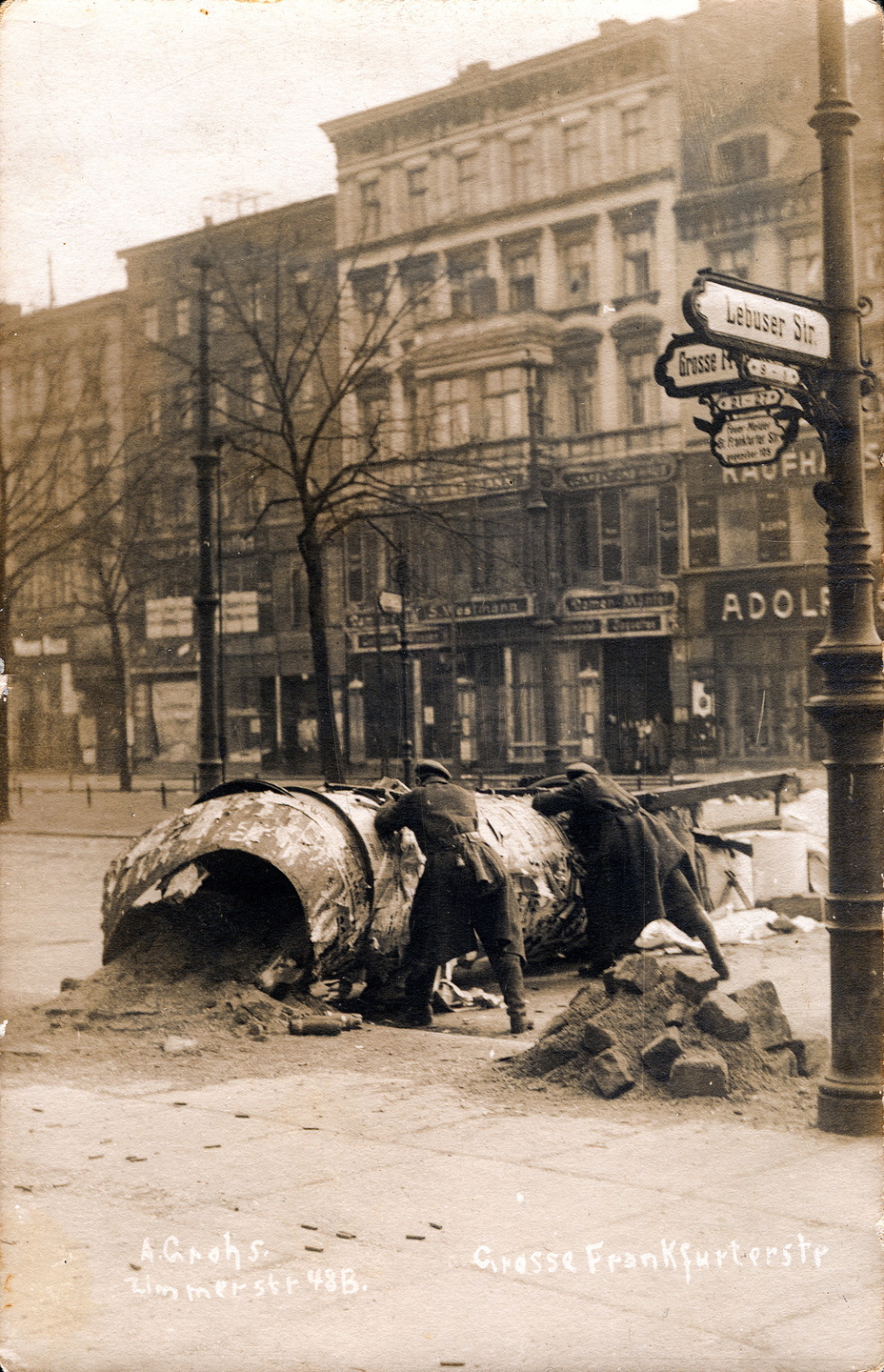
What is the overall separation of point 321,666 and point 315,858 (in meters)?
6.70

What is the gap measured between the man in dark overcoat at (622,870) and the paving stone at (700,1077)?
110 inches

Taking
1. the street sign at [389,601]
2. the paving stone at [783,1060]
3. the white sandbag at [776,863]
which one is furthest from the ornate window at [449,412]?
the paving stone at [783,1060]

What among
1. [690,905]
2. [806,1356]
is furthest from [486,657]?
[806,1356]

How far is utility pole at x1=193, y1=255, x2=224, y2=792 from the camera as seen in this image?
11258 mm

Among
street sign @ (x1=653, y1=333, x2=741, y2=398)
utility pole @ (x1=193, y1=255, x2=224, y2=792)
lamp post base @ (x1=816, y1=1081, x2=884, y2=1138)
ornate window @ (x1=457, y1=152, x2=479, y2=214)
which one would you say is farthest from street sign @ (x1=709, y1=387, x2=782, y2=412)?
utility pole @ (x1=193, y1=255, x2=224, y2=792)

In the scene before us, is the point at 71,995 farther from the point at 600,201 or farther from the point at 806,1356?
the point at 600,201

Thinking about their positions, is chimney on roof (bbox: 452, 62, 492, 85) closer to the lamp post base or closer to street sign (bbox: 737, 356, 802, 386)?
street sign (bbox: 737, 356, 802, 386)

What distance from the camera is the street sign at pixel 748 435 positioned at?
5570 millimetres

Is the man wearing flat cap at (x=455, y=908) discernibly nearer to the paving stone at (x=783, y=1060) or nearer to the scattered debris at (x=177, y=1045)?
the scattered debris at (x=177, y=1045)

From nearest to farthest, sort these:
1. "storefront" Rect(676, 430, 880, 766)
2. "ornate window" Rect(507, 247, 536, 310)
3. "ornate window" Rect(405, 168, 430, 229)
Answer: "ornate window" Rect(507, 247, 536, 310) → "ornate window" Rect(405, 168, 430, 229) → "storefront" Rect(676, 430, 880, 766)

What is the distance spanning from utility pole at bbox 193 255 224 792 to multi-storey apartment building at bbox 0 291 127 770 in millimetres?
975

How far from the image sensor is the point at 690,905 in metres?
8.73

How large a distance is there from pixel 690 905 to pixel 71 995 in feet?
12.8

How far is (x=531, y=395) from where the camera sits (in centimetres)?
1363
